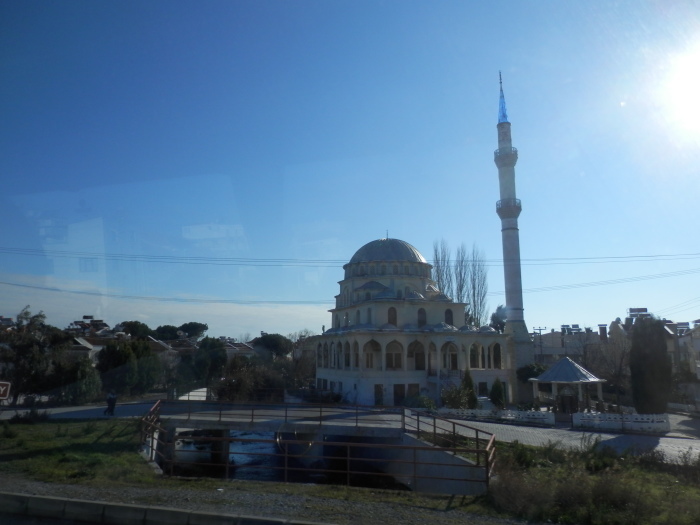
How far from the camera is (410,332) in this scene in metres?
37.6

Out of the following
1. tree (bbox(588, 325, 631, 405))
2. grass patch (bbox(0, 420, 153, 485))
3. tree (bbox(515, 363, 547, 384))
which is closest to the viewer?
grass patch (bbox(0, 420, 153, 485))

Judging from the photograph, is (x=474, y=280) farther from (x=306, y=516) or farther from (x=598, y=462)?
(x=306, y=516)

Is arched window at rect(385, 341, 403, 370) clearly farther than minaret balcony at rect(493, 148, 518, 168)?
No

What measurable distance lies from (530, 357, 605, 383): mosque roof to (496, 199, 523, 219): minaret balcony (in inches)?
697

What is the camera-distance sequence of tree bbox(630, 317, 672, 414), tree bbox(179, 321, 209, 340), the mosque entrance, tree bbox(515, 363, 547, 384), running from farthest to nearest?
1. tree bbox(179, 321, 209, 340)
2. tree bbox(515, 363, 547, 384)
3. the mosque entrance
4. tree bbox(630, 317, 672, 414)

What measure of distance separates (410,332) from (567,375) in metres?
12.6

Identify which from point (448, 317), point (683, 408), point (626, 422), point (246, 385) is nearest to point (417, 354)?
point (448, 317)

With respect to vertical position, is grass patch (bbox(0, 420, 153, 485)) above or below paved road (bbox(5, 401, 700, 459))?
above

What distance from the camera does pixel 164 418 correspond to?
21234mm

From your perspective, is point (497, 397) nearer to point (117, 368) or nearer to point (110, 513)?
point (117, 368)

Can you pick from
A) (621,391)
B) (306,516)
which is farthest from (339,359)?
(306,516)

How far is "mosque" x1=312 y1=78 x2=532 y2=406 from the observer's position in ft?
119

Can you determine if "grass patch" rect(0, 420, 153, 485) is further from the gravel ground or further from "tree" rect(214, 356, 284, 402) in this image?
"tree" rect(214, 356, 284, 402)

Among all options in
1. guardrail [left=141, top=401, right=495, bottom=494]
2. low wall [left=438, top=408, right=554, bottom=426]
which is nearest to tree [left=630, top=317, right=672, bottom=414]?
low wall [left=438, top=408, right=554, bottom=426]
